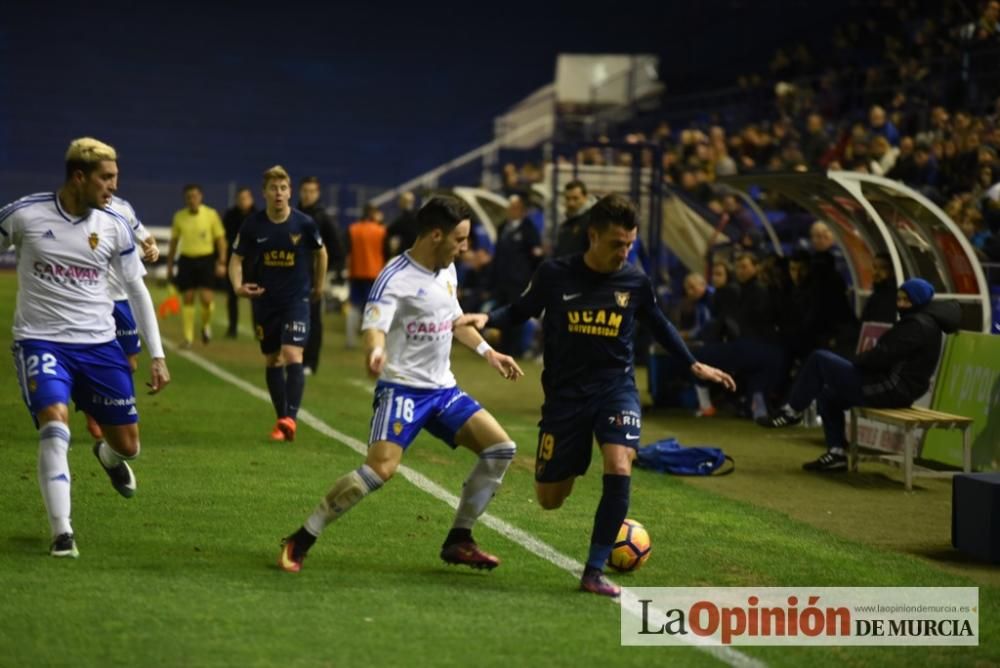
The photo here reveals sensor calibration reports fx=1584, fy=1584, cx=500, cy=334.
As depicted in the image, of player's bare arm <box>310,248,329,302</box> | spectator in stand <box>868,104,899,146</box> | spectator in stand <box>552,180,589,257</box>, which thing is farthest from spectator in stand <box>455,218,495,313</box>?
player's bare arm <box>310,248,329,302</box>

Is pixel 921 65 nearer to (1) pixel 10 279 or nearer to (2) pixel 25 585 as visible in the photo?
(2) pixel 25 585

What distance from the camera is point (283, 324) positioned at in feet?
40.8

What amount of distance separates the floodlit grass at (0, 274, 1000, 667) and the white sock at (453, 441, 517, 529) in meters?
0.27

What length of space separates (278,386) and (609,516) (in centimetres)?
583

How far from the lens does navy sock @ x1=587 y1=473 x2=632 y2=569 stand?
728cm

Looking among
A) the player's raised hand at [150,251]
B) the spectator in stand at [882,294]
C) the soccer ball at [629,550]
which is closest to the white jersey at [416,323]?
the soccer ball at [629,550]

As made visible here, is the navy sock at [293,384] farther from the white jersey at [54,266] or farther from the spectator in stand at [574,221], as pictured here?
the spectator in stand at [574,221]

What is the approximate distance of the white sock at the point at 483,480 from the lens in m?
7.65

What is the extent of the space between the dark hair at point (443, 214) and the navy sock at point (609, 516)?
1.37 meters

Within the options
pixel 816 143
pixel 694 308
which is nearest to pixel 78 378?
pixel 694 308

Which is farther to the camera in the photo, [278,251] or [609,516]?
[278,251]

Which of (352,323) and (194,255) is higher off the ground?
(194,255)

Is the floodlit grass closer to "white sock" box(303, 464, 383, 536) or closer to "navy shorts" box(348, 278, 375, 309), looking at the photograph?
"white sock" box(303, 464, 383, 536)

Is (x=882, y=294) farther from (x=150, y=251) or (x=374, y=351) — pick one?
(x=374, y=351)
